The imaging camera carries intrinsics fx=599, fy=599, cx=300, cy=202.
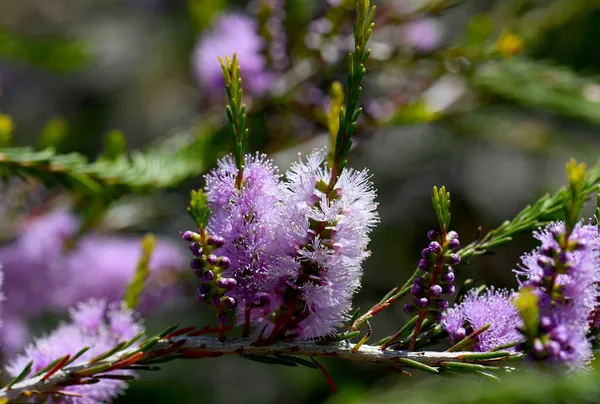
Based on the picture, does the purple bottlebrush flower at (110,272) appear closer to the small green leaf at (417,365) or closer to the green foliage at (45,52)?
the green foliage at (45,52)

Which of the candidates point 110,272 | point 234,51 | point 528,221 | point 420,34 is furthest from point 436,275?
point 420,34

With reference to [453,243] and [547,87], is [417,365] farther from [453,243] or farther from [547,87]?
[547,87]

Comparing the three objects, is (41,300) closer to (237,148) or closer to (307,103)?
(307,103)

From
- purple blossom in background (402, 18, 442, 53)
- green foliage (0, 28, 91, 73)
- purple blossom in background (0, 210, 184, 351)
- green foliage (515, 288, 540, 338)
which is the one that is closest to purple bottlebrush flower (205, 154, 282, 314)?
green foliage (515, 288, 540, 338)

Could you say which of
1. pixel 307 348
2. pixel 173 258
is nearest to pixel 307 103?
pixel 173 258

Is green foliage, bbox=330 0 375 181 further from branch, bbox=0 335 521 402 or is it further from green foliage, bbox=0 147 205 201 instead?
green foliage, bbox=0 147 205 201
